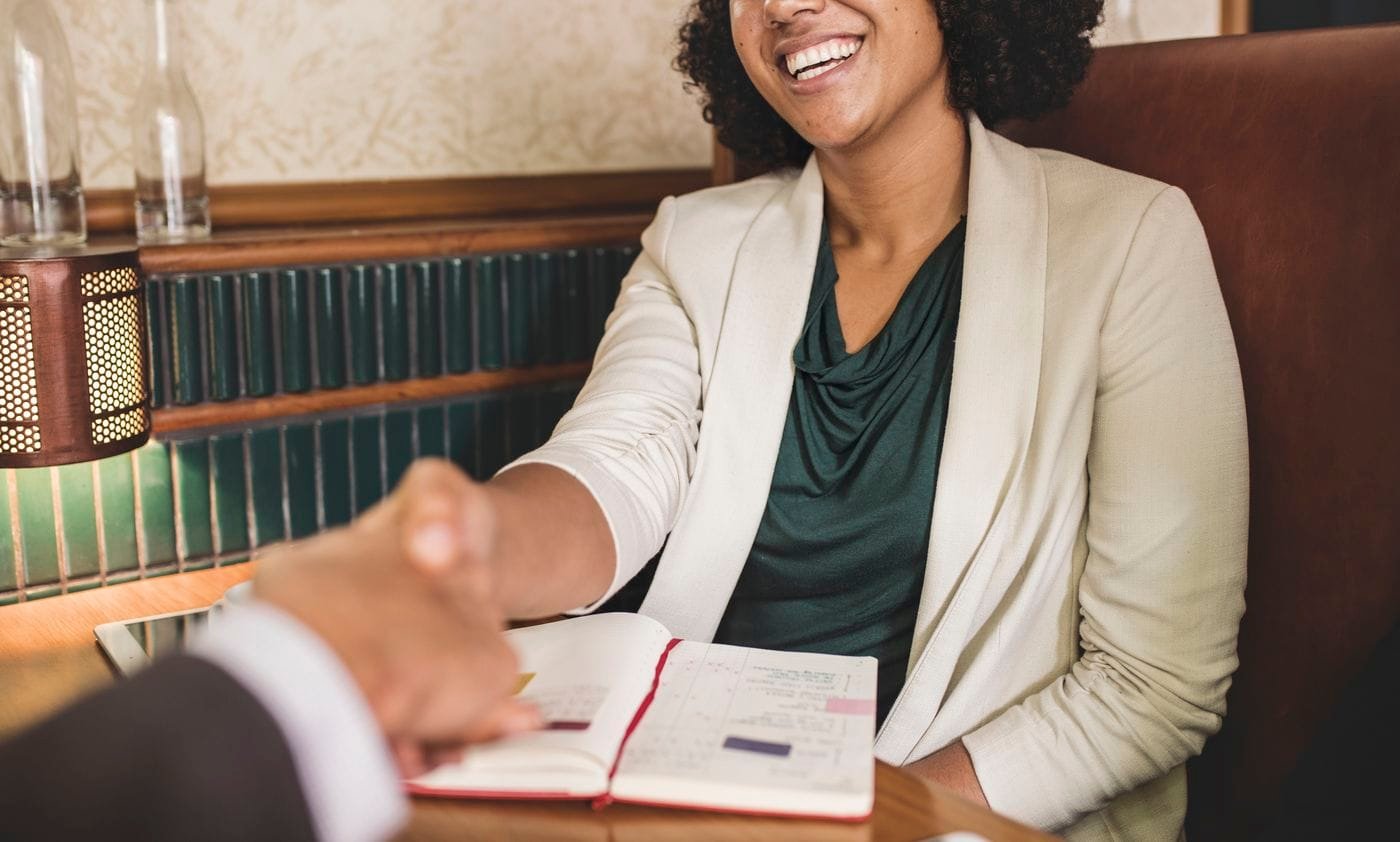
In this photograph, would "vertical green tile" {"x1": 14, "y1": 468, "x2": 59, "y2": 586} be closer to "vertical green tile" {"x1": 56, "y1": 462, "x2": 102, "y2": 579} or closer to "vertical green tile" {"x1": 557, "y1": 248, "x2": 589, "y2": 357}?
"vertical green tile" {"x1": 56, "y1": 462, "x2": 102, "y2": 579}

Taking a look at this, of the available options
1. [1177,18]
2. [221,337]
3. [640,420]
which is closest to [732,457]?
[640,420]

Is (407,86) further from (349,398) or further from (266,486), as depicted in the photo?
(266,486)

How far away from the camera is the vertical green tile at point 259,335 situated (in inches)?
61.1

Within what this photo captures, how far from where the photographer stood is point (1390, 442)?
1132 millimetres

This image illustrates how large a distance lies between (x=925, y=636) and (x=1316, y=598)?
1.22 ft

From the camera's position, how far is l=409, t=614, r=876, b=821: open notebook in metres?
0.79

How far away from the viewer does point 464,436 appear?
1.76 metres

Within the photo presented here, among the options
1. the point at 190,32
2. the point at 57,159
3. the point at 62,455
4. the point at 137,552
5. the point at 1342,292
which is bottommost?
the point at 137,552

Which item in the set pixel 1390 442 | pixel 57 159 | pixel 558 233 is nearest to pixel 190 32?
pixel 57 159

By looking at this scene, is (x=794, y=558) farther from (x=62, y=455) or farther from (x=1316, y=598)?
(x=62, y=455)

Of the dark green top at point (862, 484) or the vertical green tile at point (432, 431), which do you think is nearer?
the dark green top at point (862, 484)

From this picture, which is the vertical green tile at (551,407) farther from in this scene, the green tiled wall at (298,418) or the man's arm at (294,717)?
the man's arm at (294,717)

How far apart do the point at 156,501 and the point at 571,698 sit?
2.84 feet

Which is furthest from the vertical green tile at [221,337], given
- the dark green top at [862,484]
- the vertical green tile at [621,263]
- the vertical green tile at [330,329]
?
the dark green top at [862,484]
